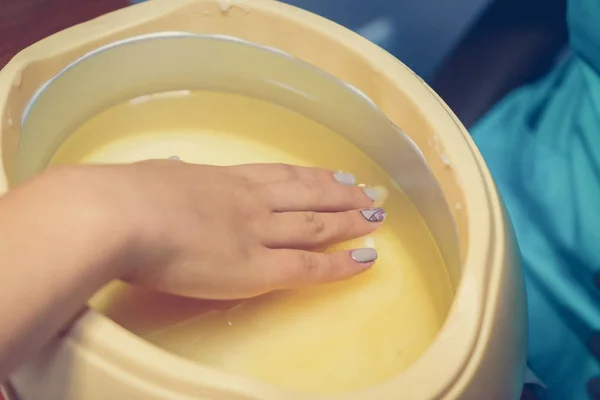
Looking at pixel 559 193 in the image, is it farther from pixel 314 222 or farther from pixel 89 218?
pixel 89 218

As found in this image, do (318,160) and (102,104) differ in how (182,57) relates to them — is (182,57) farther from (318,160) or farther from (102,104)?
(318,160)

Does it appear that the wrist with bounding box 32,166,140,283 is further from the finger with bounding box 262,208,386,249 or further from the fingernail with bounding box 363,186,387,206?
the fingernail with bounding box 363,186,387,206

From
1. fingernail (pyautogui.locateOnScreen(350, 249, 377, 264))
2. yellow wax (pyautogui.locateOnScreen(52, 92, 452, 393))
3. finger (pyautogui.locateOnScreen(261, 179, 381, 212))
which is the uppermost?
finger (pyautogui.locateOnScreen(261, 179, 381, 212))

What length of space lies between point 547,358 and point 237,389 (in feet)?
1.48

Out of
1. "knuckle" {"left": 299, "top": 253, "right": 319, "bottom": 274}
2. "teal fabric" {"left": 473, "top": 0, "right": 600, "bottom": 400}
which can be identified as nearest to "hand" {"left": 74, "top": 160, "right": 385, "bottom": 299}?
"knuckle" {"left": 299, "top": 253, "right": 319, "bottom": 274}

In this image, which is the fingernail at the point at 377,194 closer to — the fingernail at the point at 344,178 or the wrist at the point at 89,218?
the fingernail at the point at 344,178

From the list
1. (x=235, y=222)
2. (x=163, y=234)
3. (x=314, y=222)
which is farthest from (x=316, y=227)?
(x=163, y=234)

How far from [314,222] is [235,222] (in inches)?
4.2

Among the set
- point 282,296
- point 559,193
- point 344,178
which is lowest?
point 282,296

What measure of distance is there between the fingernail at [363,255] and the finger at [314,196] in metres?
0.06

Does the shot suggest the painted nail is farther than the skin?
Yes

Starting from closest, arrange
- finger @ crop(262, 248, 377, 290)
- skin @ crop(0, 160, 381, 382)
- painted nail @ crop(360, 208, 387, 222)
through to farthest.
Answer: skin @ crop(0, 160, 381, 382) < finger @ crop(262, 248, 377, 290) < painted nail @ crop(360, 208, 387, 222)

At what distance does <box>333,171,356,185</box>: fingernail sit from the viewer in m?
0.76

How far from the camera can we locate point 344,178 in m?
0.76
